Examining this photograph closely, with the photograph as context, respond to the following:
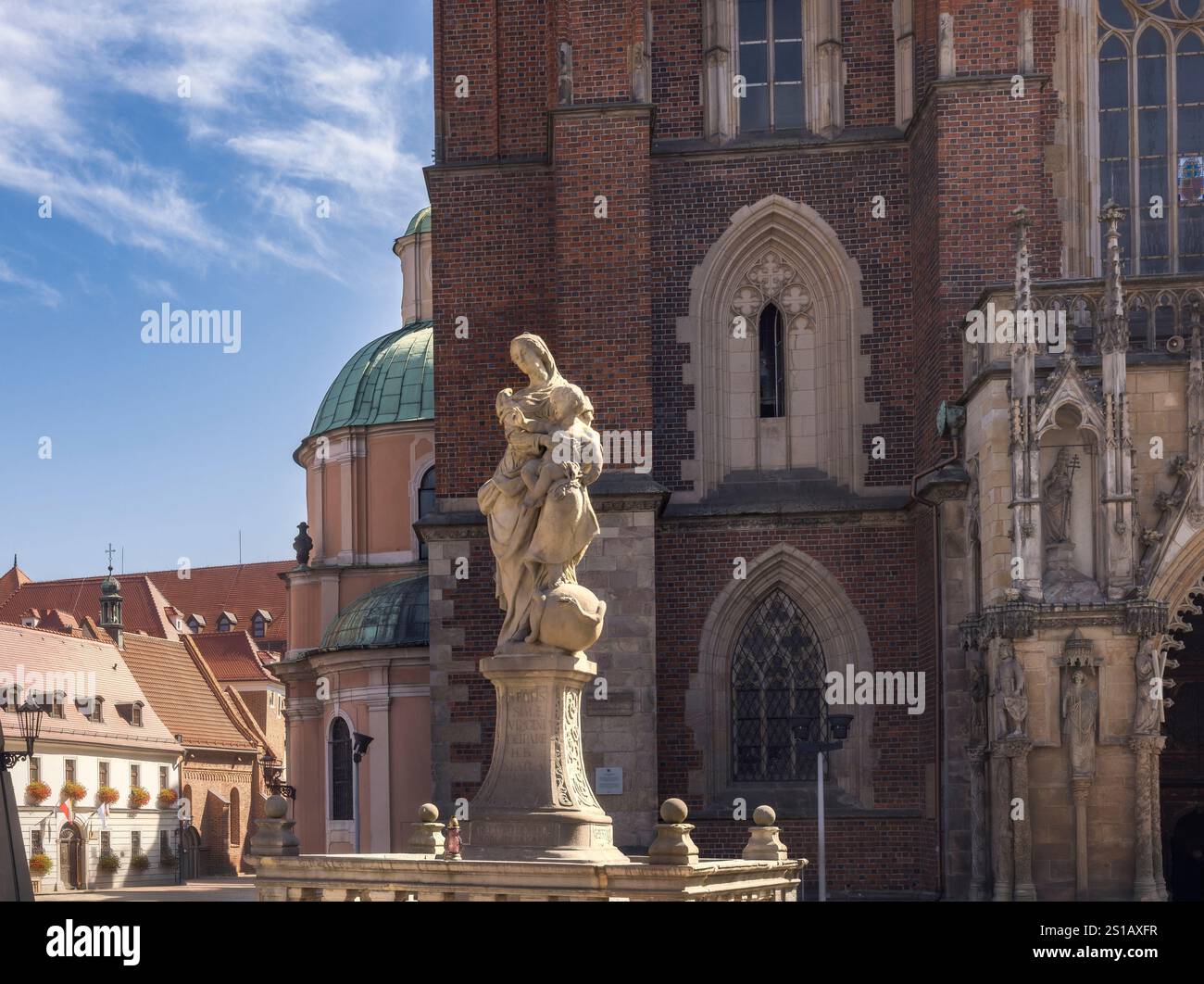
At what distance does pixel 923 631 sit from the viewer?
70.3ft

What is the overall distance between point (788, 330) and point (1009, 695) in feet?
22.4

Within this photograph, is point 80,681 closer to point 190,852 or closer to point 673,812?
point 190,852

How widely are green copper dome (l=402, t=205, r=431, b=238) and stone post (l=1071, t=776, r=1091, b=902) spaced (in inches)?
1165

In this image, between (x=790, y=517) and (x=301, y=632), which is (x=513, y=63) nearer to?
(x=790, y=517)

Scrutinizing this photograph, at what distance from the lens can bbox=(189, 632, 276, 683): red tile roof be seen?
268 feet

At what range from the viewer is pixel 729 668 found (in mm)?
22281

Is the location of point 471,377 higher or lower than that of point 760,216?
lower

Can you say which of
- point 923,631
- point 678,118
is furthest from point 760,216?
point 923,631

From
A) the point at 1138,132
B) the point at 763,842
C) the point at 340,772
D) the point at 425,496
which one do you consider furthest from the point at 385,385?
the point at 763,842

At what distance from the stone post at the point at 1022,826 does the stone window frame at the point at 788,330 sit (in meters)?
5.39

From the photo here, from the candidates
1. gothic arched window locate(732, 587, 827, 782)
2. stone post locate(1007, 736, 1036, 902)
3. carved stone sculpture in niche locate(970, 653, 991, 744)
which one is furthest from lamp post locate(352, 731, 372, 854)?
stone post locate(1007, 736, 1036, 902)

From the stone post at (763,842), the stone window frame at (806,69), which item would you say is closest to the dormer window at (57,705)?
the stone window frame at (806,69)
